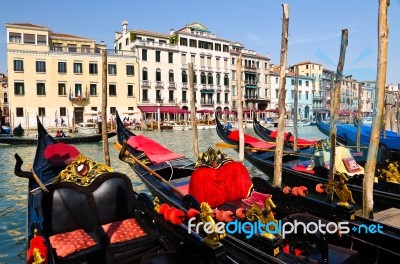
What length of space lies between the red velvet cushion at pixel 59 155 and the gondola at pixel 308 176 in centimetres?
384

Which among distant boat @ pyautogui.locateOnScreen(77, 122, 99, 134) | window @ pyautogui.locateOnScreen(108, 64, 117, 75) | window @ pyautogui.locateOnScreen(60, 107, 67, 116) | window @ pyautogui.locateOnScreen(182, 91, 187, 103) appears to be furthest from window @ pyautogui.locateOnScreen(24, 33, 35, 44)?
window @ pyautogui.locateOnScreen(182, 91, 187, 103)

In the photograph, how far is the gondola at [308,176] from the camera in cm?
445

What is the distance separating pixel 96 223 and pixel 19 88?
897 inches

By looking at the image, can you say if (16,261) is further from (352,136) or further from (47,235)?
(352,136)

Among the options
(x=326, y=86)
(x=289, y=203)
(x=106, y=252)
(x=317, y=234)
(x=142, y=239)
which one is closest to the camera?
(x=317, y=234)

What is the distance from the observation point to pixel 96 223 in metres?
2.89

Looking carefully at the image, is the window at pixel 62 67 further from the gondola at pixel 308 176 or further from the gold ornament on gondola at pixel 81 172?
the gold ornament on gondola at pixel 81 172

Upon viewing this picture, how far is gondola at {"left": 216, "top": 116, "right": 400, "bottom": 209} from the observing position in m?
4.45

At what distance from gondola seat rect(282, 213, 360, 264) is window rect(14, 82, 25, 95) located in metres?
23.8

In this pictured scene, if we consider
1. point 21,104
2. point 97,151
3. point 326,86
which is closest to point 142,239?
point 97,151

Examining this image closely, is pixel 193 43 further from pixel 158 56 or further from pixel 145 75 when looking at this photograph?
pixel 145 75

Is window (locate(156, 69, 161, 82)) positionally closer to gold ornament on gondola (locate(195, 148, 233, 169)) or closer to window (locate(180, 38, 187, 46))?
window (locate(180, 38, 187, 46))

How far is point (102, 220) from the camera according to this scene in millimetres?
2951

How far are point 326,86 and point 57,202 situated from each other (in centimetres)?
4590
